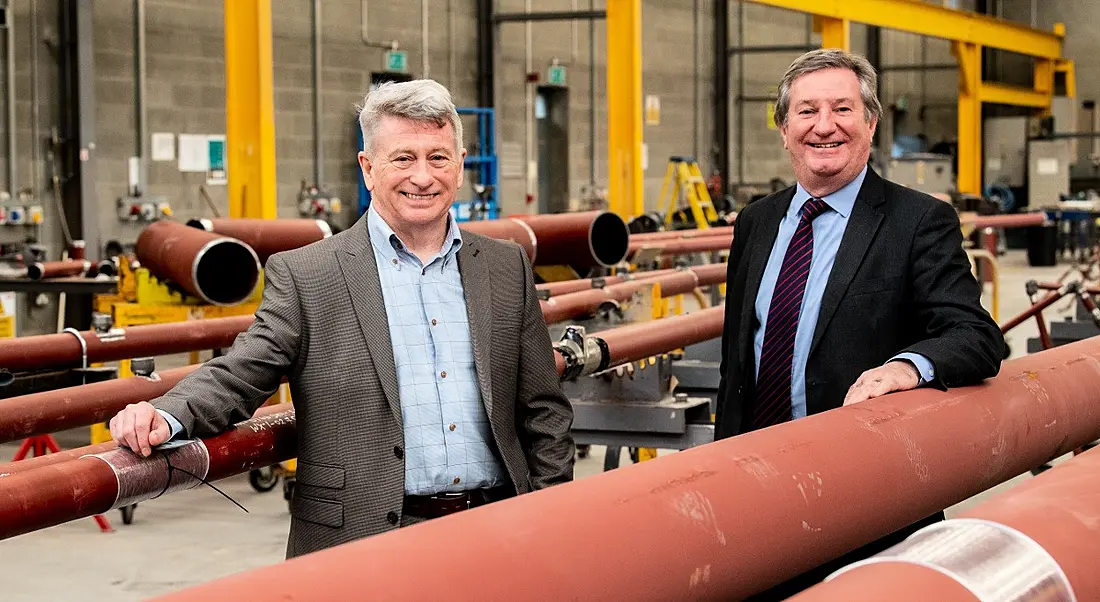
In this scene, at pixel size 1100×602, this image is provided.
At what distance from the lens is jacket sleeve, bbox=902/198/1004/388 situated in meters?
1.86

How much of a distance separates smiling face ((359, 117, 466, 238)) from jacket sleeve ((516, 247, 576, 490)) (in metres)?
0.23

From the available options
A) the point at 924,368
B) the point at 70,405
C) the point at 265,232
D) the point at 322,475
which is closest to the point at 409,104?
the point at 322,475

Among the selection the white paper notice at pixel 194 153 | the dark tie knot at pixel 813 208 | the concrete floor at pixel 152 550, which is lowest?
the concrete floor at pixel 152 550

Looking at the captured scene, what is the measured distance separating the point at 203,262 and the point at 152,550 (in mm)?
1383

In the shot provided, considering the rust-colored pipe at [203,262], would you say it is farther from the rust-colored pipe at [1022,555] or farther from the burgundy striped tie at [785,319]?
Answer: the rust-colored pipe at [1022,555]

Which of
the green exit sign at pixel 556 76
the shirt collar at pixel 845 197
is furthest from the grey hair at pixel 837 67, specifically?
the green exit sign at pixel 556 76

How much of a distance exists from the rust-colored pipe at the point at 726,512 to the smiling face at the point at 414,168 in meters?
0.68

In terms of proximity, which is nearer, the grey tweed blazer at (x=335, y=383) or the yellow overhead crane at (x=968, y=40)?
the grey tweed blazer at (x=335, y=383)

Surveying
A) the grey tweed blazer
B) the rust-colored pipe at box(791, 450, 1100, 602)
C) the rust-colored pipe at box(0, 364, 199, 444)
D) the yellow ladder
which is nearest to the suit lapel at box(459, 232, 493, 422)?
the grey tweed blazer

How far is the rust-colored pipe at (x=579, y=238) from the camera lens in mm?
6227

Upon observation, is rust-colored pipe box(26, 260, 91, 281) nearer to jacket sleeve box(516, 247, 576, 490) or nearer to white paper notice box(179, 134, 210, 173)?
white paper notice box(179, 134, 210, 173)

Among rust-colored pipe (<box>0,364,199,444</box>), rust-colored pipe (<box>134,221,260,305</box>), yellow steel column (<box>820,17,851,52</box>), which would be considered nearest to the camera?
rust-colored pipe (<box>0,364,199,444</box>)

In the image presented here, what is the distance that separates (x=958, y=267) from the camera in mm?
2082

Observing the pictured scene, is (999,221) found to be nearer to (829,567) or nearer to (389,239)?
(829,567)
